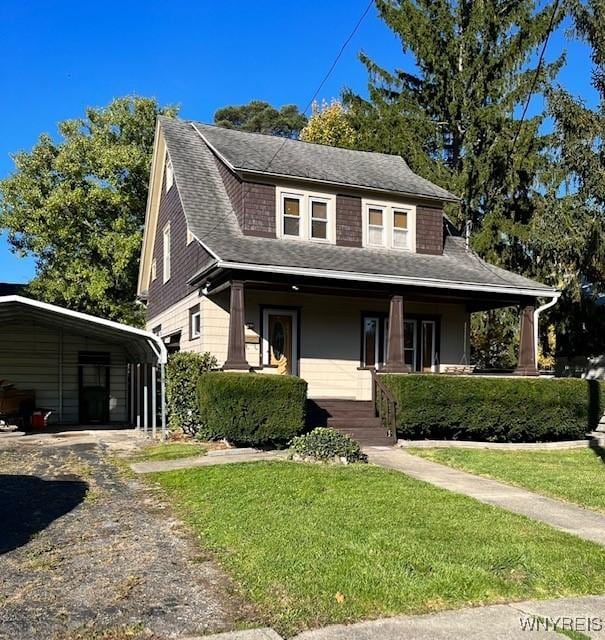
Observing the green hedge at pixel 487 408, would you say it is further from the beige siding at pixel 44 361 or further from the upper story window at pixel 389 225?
the beige siding at pixel 44 361

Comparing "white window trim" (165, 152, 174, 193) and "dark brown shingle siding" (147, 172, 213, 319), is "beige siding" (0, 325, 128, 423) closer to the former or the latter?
"dark brown shingle siding" (147, 172, 213, 319)

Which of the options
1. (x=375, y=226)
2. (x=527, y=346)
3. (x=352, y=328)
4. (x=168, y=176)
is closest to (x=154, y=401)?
(x=352, y=328)

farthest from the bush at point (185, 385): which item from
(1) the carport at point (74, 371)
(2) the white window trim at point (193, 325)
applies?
(1) the carport at point (74, 371)

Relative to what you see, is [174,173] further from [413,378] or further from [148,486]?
[148,486]

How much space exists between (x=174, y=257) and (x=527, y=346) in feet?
32.1

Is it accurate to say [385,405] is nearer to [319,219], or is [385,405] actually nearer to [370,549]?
A: [319,219]

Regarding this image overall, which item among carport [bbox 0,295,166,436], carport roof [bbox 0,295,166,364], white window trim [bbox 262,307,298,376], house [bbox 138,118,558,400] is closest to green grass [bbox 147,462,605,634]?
house [bbox 138,118,558,400]

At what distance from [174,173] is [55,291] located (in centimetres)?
1344

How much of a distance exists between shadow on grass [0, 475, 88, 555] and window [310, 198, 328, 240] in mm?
9322

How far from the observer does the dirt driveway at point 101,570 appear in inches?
163

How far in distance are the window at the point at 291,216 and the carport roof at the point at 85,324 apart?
4413 mm

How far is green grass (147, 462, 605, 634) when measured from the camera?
14.8ft

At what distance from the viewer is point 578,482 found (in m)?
9.25

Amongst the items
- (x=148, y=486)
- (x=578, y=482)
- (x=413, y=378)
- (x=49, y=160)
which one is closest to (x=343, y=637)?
(x=148, y=486)
